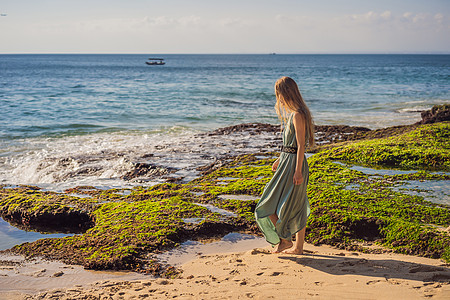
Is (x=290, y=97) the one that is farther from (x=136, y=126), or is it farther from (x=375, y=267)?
(x=136, y=126)

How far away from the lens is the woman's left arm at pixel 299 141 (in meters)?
4.76

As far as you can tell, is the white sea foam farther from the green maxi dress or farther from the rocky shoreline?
the green maxi dress

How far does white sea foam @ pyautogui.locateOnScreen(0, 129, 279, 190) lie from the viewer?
10.7 meters

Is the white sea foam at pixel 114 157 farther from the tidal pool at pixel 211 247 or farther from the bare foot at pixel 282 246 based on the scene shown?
the bare foot at pixel 282 246

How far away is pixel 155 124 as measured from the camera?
20.4 metres

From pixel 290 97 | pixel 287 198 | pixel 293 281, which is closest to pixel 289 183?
pixel 287 198

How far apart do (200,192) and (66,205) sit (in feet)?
8.20

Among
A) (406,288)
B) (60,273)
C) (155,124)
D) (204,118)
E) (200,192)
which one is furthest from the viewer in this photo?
(204,118)

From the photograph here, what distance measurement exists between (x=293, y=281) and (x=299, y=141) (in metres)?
1.63

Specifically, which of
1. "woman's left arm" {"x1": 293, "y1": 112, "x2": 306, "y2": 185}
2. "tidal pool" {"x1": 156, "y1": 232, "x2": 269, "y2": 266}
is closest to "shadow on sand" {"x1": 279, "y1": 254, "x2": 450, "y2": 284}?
"tidal pool" {"x1": 156, "y1": 232, "x2": 269, "y2": 266}

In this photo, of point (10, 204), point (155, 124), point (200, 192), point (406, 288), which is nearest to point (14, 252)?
point (10, 204)

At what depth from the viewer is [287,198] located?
4934 mm

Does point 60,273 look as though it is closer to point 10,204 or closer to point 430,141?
point 10,204

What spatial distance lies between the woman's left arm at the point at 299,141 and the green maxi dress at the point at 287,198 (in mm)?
110
